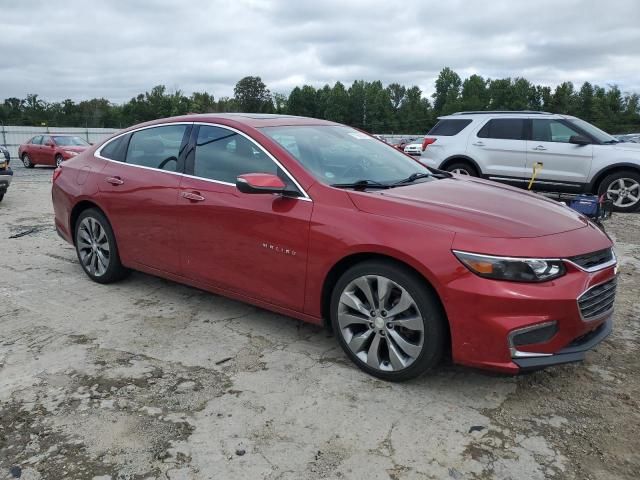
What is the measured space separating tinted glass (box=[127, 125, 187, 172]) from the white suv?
6.89m

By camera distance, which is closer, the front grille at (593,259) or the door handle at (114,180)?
the front grille at (593,259)

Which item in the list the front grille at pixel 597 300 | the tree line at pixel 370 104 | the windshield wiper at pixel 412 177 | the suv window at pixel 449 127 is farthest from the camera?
the tree line at pixel 370 104

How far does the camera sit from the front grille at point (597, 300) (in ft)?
9.64

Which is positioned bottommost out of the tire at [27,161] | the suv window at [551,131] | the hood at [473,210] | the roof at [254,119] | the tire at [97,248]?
the tire at [27,161]

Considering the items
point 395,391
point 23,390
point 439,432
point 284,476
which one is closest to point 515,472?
point 439,432

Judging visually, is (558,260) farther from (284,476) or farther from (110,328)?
(110,328)

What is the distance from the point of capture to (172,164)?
441 centimetres

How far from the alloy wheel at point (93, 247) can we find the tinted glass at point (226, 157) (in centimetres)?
142

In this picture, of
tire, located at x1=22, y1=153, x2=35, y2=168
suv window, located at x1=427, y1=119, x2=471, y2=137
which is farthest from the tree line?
suv window, located at x1=427, y1=119, x2=471, y2=137

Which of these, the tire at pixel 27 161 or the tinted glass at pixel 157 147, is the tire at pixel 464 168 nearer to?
the tinted glass at pixel 157 147

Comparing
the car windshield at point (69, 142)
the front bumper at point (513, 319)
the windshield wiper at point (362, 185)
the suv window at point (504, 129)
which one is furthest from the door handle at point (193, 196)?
the car windshield at point (69, 142)

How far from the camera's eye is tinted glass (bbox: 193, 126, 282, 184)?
3871mm

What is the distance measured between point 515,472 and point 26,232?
7283mm

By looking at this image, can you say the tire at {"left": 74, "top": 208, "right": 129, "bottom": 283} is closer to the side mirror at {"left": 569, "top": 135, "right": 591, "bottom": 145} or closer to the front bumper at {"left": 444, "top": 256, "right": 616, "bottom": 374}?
the front bumper at {"left": 444, "top": 256, "right": 616, "bottom": 374}
